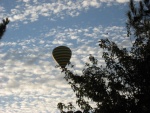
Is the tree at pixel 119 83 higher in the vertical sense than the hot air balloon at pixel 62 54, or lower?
lower

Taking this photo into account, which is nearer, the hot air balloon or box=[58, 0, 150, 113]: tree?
box=[58, 0, 150, 113]: tree

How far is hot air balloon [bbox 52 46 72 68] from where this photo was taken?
22.7 meters

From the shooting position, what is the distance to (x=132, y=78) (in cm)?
1397

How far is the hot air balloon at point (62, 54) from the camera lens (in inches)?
893

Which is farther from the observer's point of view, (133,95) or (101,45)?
(101,45)

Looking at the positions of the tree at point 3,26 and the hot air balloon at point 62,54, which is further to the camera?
the hot air balloon at point 62,54

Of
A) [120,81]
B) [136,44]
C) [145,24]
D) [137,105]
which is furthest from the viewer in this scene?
[145,24]

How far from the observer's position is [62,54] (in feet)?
75.4

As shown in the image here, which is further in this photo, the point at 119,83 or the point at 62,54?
the point at 62,54

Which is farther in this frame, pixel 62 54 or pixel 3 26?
pixel 62 54

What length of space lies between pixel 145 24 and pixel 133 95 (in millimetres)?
6012

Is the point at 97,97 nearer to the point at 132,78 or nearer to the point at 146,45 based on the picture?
the point at 132,78

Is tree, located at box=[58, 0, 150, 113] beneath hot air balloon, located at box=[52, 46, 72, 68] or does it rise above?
beneath

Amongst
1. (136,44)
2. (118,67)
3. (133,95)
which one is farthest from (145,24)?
(133,95)
